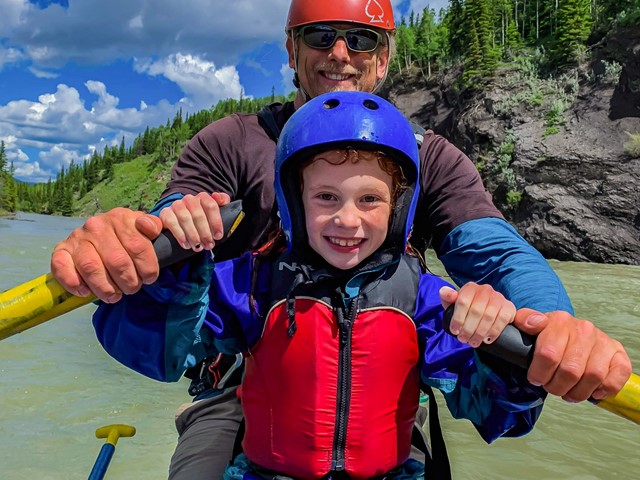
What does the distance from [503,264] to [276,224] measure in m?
1.11

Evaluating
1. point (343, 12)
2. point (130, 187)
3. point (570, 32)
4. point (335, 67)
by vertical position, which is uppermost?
point (570, 32)

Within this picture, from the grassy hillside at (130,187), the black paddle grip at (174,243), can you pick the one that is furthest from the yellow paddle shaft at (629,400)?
the grassy hillside at (130,187)

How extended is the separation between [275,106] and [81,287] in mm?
1904

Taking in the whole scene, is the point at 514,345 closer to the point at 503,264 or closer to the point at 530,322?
the point at 530,322

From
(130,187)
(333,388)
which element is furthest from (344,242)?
(130,187)

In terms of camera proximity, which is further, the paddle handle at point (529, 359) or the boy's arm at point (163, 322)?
the boy's arm at point (163, 322)

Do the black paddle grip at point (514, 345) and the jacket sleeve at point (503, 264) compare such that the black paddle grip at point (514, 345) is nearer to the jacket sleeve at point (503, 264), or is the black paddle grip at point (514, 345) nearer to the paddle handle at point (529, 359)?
the paddle handle at point (529, 359)

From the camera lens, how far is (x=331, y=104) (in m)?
2.07

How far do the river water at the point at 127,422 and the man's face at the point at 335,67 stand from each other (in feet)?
8.82

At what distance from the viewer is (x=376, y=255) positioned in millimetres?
2039

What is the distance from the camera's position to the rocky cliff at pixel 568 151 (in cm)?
2208

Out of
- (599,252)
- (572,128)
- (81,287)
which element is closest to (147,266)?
(81,287)

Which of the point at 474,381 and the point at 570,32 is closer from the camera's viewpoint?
the point at 474,381

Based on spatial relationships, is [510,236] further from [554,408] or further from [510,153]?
[510,153]
